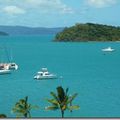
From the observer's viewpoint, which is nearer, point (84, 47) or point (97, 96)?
point (97, 96)

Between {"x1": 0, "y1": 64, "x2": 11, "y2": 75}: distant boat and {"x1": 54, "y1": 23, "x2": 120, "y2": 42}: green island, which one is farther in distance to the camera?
{"x1": 54, "y1": 23, "x2": 120, "y2": 42}: green island

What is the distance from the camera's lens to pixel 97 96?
1327cm

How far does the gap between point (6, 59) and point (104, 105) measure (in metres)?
12.9

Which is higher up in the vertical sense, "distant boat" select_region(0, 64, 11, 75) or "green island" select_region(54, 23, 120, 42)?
"green island" select_region(54, 23, 120, 42)

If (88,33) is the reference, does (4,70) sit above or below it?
below

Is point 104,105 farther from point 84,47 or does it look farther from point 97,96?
point 84,47

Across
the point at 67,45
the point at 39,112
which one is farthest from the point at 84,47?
the point at 39,112

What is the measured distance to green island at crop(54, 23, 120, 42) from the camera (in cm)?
2582

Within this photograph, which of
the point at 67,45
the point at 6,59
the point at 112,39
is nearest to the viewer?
the point at 6,59

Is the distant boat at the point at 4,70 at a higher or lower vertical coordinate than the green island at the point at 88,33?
lower

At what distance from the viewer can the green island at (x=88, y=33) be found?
25.8m

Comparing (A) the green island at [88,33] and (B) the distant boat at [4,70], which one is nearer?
(B) the distant boat at [4,70]

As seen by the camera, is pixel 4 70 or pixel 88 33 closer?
pixel 4 70

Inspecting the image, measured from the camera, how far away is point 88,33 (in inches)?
1145
